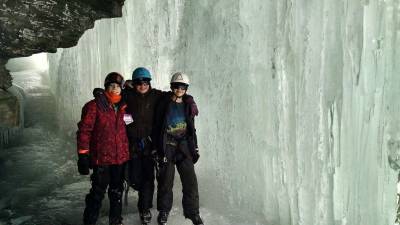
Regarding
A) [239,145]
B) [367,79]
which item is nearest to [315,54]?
[367,79]

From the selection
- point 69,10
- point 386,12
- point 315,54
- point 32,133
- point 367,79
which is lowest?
point 32,133

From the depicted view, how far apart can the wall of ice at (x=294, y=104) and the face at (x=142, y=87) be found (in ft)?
6.25

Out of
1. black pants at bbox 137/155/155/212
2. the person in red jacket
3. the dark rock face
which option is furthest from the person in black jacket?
the dark rock face

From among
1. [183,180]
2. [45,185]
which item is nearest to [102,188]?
[183,180]

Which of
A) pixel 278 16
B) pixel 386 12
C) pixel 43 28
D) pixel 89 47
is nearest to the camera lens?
pixel 386 12

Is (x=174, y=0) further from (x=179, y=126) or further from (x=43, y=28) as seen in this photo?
(x=179, y=126)

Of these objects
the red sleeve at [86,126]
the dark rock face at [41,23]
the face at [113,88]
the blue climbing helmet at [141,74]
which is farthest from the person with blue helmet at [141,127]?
the dark rock face at [41,23]

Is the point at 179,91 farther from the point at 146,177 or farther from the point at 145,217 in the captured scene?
the point at 145,217

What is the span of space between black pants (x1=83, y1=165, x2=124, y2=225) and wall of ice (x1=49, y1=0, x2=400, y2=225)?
6.47 feet

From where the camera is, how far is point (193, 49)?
8578mm

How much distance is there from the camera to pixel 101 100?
16.9 ft

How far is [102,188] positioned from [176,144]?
103 centimetres

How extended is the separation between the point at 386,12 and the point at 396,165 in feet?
5.90

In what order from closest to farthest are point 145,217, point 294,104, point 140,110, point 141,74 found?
point 141,74
point 140,110
point 145,217
point 294,104
